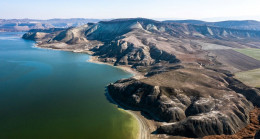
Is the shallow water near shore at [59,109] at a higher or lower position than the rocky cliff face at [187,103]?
lower

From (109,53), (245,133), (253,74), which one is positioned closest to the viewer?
(245,133)

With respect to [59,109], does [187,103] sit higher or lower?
higher

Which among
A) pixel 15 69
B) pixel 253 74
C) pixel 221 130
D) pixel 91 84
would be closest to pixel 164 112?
pixel 221 130

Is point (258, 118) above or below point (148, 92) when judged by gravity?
below

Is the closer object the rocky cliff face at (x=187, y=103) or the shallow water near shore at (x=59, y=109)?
the shallow water near shore at (x=59, y=109)

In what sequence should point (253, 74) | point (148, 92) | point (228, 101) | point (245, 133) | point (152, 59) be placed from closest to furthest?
point (245, 133), point (228, 101), point (148, 92), point (253, 74), point (152, 59)

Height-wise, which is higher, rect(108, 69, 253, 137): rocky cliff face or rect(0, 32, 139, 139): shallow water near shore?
rect(108, 69, 253, 137): rocky cliff face

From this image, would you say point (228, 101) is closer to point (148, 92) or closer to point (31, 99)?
point (148, 92)

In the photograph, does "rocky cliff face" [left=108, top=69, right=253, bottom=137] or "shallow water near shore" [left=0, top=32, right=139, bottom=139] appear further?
"rocky cliff face" [left=108, top=69, right=253, bottom=137]
